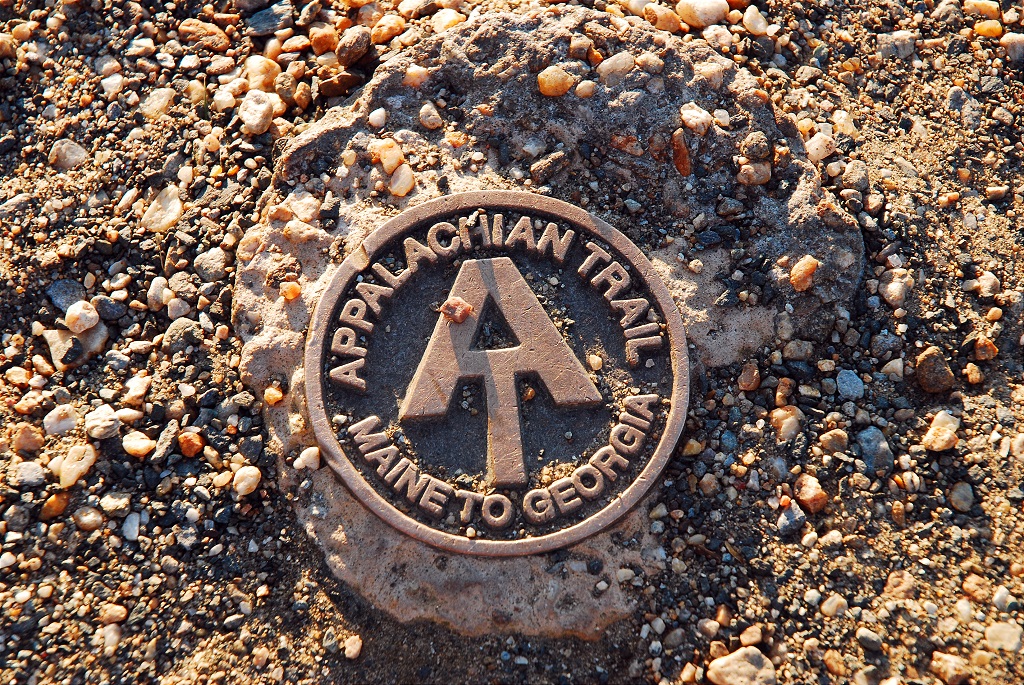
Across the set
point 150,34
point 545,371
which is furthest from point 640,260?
point 150,34

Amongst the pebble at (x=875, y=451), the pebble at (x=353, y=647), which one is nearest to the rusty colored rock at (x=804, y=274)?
the pebble at (x=875, y=451)

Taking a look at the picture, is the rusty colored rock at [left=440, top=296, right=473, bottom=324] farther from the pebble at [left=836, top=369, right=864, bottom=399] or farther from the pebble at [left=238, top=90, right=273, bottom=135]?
the pebble at [left=836, top=369, right=864, bottom=399]

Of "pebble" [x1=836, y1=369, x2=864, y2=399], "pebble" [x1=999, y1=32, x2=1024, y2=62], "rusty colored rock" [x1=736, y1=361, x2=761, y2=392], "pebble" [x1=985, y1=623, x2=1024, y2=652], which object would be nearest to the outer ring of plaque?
"rusty colored rock" [x1=736, y1=361, x2=761, y2=392]

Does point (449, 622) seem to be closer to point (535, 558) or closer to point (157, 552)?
point (535, 558)

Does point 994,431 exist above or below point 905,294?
below

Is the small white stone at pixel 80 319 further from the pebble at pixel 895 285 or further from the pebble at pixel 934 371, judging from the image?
the pebble at pixel 934 371

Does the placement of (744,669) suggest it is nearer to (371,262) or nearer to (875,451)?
(875,451)
